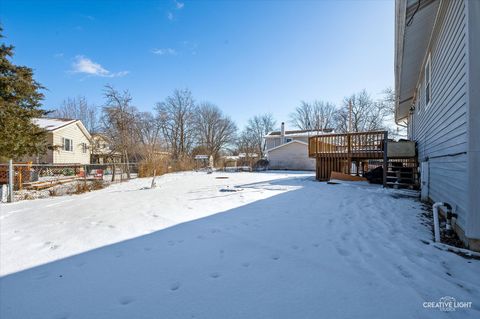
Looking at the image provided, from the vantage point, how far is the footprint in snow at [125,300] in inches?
67.3

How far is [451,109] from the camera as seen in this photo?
11.9 ft

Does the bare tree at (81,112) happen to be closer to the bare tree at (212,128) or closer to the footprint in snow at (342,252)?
the bare tree at (212,128)

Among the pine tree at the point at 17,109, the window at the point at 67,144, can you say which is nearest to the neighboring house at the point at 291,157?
the window at the point at 67,144

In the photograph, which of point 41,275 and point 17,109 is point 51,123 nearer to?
point 17,109

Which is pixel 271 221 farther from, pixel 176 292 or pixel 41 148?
pixel 41 148

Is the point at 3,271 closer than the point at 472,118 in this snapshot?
Yes

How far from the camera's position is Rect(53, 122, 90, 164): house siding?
1686 centimetres

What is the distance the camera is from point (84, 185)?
27.8 ft

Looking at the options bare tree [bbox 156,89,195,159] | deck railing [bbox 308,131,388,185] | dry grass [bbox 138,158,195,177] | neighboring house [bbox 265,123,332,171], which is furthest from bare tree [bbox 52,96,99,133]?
deck railing [bbox 308,131,388,185]

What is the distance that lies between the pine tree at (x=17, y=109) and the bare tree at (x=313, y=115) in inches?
1316

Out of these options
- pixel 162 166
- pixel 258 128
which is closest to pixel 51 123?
pixel 162 166

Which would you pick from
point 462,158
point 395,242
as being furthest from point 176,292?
point 462,158

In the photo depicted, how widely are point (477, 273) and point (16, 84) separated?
14.9 metres

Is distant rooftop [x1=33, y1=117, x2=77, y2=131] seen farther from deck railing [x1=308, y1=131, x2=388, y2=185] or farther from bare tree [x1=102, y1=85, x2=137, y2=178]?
deck railing [x1=308, y1=131, x2=388, y2=185]
